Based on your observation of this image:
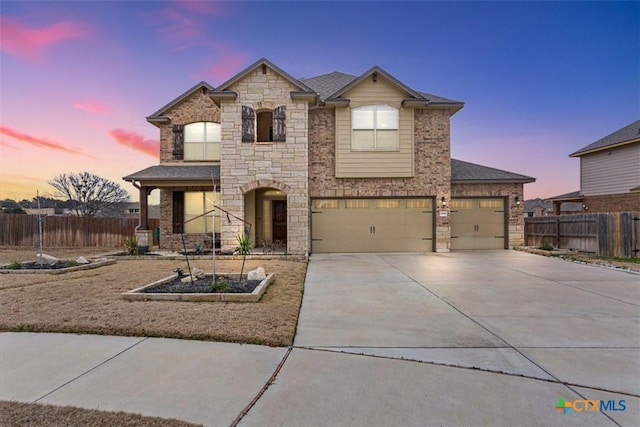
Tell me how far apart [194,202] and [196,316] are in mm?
10406

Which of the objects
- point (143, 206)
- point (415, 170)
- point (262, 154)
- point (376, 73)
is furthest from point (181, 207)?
point (415, 170)

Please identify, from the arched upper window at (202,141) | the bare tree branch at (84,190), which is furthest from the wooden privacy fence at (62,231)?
the bare tree branch at (84,190)

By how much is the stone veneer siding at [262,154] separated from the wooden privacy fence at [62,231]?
320 inches

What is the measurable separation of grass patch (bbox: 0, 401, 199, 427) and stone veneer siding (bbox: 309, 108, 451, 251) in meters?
11.4

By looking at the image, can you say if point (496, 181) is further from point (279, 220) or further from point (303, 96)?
point (279, 220)

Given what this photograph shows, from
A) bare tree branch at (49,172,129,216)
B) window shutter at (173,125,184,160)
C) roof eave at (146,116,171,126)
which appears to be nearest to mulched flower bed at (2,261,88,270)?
window shutter at (173,125,184,160)

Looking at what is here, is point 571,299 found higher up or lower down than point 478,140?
lower down

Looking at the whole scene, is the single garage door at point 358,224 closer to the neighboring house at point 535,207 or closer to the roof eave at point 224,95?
the roof eave at point 224,95

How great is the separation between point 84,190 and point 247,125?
28.5m

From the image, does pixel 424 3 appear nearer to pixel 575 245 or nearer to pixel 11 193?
pixel 575 245

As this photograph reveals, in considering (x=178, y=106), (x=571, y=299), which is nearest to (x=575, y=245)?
(x=571, y=299)

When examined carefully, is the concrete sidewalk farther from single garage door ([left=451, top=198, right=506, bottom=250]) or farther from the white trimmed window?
the white trimmed window

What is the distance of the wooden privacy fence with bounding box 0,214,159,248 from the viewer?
16.1m

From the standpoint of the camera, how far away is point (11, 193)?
18.9m
